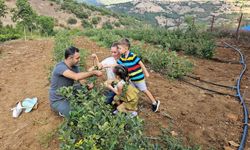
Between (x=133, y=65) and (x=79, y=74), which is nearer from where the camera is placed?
(x=79, y=74)

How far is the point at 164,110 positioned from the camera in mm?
4867

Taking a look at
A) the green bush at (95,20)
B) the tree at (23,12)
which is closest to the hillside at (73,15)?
the green bush at (95,20)

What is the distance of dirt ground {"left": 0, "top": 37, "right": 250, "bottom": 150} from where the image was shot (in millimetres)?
4125

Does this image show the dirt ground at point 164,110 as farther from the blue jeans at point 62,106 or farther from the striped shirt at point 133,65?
the striped shirt at point 133,65

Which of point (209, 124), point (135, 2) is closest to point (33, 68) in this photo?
point (209, 124)

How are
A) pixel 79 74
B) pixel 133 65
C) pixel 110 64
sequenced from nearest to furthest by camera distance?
pixel 79 74 < pixel 110 64 < pixel 133 65

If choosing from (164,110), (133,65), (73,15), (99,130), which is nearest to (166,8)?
(73,15)

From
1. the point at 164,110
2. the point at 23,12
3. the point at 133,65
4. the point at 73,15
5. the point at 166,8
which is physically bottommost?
the point at 166,8

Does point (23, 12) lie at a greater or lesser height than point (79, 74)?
lesser

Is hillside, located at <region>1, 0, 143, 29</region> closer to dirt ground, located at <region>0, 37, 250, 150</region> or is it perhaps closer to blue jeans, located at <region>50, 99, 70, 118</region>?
dirt ground, located at <region>0, 37, 250, 150</region>

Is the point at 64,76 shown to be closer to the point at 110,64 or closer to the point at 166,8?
the point at 110,64

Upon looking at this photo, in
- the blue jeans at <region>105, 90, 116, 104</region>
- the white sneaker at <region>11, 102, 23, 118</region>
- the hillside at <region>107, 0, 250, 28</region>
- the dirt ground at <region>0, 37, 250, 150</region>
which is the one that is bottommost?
the hillside at <region>107, 0, 250, 28</region>

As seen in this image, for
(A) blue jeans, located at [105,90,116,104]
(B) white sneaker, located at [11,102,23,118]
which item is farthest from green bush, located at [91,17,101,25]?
(A) blue jeans, located at [105,90,116,104]

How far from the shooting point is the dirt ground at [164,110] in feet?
13.5
